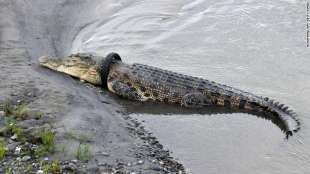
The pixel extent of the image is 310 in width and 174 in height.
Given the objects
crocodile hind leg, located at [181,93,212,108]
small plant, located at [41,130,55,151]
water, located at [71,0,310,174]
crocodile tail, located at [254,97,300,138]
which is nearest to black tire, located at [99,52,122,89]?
water, located at [71,0,310,174]

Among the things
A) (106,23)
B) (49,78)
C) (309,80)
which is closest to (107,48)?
(106,23)

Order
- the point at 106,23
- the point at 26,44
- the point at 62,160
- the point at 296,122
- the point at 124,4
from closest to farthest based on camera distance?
the point at 62,160 → the point at 296,122 → the point at 26,44 → the point at 106,23 → the point at 124,4

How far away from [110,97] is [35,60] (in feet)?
5.79

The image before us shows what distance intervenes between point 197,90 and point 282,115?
1.58 meters

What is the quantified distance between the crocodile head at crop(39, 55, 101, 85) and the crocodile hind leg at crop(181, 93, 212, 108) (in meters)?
1.82

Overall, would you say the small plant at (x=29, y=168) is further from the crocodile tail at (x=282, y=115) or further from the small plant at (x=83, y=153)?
the crocodile tail at (x=282, y=115)

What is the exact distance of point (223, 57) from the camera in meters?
10.9

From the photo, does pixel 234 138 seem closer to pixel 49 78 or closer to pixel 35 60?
pixel 49 78

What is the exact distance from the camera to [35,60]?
10.3 metres

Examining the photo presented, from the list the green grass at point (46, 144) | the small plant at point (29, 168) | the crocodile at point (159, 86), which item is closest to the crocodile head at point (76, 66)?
the crocodile at point (159, 86)

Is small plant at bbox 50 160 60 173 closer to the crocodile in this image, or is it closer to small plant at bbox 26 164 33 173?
small plant at bbox 26 164 33 173

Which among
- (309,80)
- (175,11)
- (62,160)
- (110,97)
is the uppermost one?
(175,11)

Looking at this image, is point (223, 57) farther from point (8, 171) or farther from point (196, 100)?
point (8, 171)

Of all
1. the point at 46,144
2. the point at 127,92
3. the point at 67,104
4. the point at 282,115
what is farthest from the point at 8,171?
the point at 282,115
